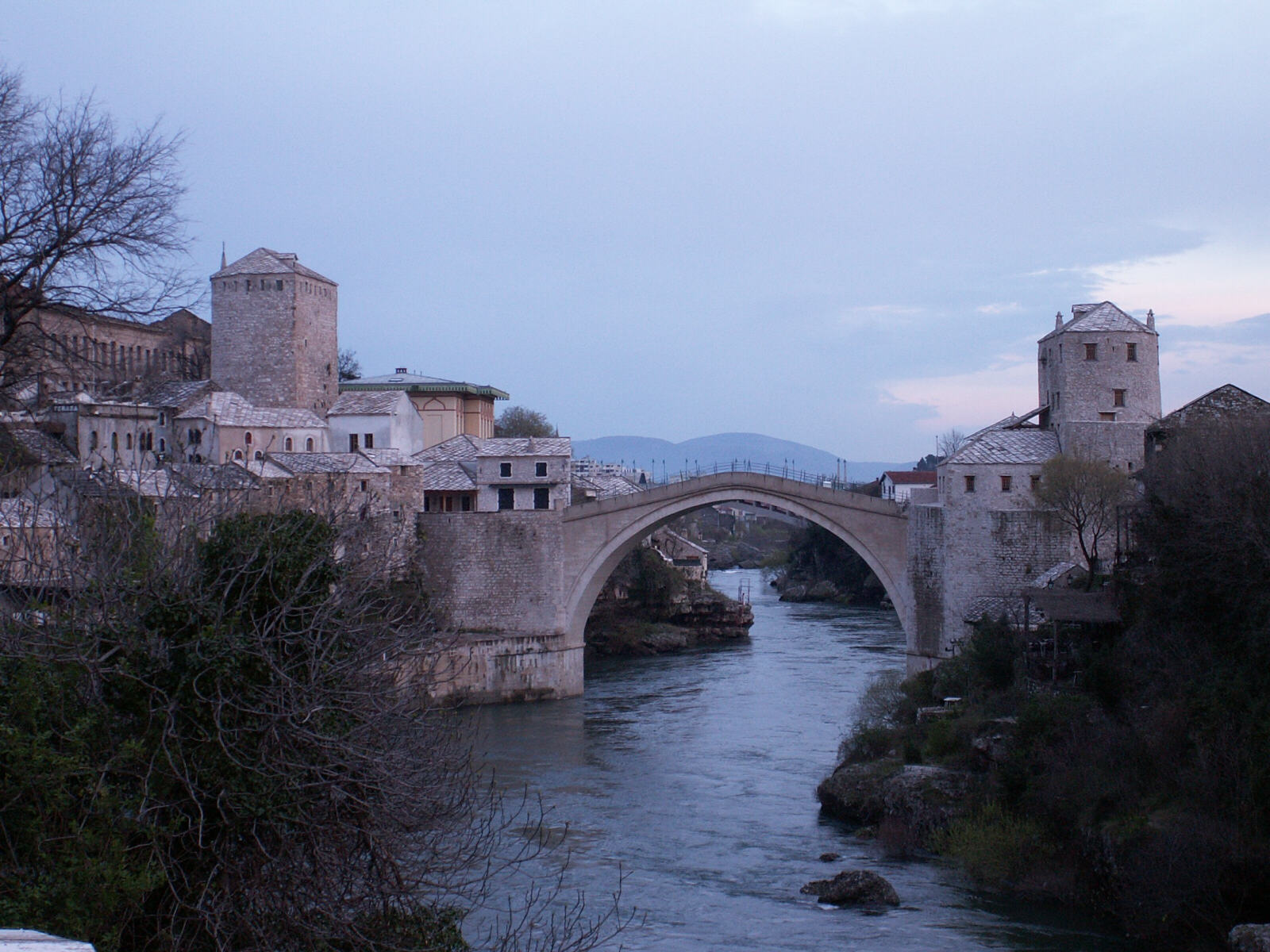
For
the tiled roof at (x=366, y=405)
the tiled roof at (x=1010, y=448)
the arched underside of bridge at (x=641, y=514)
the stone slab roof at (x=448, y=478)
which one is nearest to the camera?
the tiled roof at (x=1010, y=448)

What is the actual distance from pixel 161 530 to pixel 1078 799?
10766 mm

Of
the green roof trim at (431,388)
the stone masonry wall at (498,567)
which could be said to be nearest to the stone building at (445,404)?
the green roof trim at (431,388)

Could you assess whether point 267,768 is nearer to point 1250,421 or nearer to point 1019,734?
point 1019,734

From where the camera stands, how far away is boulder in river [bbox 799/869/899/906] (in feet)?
44.9

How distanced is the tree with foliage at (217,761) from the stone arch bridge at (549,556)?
19560mm

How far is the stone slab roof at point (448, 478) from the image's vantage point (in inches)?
1191

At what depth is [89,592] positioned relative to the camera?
Result: 7.36m

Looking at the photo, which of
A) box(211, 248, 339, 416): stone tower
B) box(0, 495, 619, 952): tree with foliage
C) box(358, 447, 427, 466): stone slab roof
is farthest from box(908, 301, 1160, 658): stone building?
box(211, 248, 339, 416): stone tower

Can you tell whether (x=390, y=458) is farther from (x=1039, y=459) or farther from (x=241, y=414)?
(x=1039, y=459)

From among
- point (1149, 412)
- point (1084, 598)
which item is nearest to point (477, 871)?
point (1084, 598)

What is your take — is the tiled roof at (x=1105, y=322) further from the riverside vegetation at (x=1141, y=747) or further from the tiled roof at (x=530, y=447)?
the tiled roof at (x=530, y=447)

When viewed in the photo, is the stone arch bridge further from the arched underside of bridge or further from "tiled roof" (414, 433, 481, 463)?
"tiled roof" (414, 433, 481, 463)

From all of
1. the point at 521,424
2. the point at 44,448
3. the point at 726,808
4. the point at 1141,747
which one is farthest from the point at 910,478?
the point at 1141,747

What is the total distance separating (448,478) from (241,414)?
537cm
